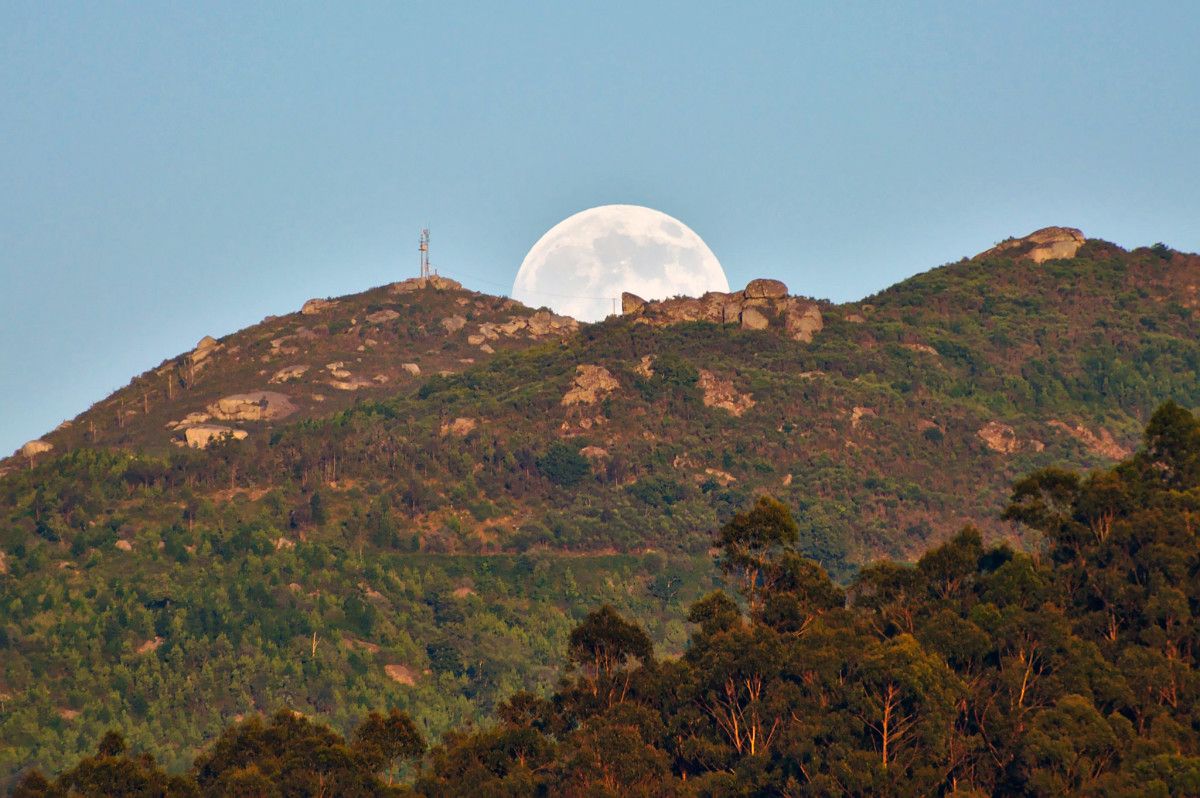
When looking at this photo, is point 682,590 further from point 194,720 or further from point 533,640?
point 194,720

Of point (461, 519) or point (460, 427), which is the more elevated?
point (460, 427)

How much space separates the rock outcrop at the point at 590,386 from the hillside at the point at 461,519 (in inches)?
9.2

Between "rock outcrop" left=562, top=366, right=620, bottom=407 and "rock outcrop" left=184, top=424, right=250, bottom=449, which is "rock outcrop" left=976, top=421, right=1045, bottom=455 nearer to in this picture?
"rock outcrop" left=562, top=366, right=620, bottom=407

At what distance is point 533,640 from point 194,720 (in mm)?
26626

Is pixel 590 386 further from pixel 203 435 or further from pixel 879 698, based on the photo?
pixel 879 698

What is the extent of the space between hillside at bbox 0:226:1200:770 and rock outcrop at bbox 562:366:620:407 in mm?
233

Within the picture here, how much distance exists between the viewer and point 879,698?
76.3 m

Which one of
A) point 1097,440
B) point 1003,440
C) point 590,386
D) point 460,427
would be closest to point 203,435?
point 460,427

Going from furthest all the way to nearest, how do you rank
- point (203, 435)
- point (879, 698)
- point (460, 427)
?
point (203, 435)
point (460, 427)
point (879, 698)

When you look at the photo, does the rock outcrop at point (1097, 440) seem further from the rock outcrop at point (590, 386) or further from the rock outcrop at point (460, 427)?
the rock outcrop at point (460, 427)

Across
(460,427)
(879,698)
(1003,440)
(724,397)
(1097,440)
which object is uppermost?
(724,397)

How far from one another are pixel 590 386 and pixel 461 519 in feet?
91.0

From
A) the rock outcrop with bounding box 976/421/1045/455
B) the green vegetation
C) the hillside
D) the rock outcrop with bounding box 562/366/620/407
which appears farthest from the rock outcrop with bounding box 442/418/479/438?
the green vegetation

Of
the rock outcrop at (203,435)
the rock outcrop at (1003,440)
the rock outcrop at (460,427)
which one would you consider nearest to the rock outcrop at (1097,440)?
the rock outcrop at (1003,440)
